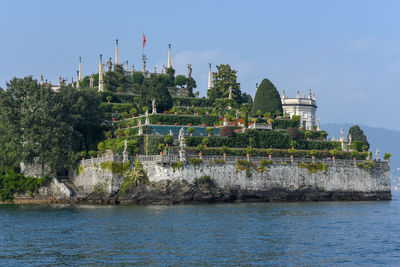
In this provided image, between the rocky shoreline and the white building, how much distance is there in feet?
136

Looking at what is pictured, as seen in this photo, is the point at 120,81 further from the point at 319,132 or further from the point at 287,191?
the point at 287,191

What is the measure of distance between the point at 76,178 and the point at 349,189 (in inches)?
1444

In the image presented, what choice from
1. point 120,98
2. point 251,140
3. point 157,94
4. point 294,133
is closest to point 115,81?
point 120,98

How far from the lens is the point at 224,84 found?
126m

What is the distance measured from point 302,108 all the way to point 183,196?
55958 millimetres

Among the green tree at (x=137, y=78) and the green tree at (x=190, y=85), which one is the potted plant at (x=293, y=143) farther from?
the green tree at (x=137, y=78)

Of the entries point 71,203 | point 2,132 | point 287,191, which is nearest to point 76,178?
point 71,203

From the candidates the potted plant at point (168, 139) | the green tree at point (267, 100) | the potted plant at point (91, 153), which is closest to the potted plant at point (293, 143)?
the green tree at point (267, 100)

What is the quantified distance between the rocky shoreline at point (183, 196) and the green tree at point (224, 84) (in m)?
39.7

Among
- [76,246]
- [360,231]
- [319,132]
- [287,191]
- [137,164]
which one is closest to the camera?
[76,246]

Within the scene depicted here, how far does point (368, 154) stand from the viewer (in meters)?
97.4

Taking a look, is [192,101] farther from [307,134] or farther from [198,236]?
[198,236]

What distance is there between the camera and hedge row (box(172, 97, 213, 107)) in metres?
120

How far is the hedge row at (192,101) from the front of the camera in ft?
394
